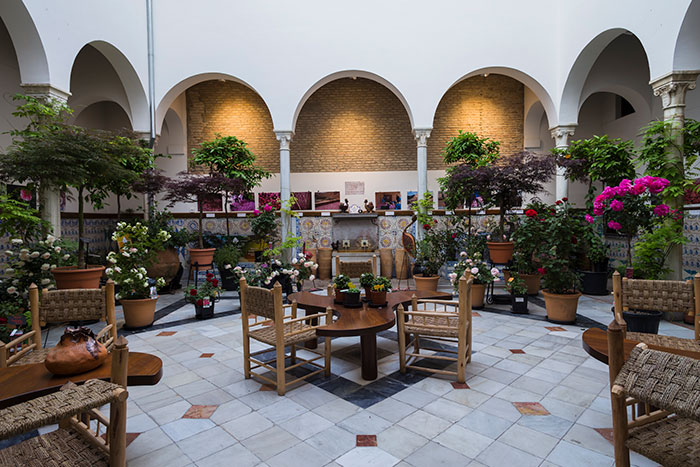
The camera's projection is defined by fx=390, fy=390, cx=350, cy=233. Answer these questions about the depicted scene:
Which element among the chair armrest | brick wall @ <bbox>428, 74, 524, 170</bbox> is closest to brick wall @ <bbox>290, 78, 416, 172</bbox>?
→ brick wall @ <bbox>428, 74, 524, 170</bbox>

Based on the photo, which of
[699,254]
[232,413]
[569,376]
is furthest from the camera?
[699,254]

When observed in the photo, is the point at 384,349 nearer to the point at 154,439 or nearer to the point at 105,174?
the point at 154,439

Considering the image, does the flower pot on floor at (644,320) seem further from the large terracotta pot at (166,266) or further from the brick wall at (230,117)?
the brick wall at (230,117)

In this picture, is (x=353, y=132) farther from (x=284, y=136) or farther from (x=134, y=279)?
(x=134, y=279)

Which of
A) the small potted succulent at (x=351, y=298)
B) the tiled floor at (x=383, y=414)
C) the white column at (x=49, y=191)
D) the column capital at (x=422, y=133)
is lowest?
the tiled floor at (x=383, y=414)

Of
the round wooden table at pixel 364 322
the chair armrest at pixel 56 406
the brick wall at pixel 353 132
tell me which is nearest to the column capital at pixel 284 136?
the brick wall at pixel 353 132

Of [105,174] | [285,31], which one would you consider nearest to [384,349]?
[105,174]

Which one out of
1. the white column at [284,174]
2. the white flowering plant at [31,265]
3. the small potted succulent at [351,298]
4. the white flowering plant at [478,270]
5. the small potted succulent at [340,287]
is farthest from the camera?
the white column at [284,174]

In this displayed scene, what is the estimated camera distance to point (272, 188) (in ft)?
36.9

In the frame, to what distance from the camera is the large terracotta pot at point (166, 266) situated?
7.54m

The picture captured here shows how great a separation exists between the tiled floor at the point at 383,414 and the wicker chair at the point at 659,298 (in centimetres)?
67

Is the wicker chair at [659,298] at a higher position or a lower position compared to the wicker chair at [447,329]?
higher

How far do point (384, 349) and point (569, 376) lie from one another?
1.80 meters

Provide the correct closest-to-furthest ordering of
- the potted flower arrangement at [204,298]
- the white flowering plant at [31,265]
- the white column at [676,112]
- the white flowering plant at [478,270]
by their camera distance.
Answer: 1. the white flowering plant at [31,265]
2. the white column at [676,112]
3. the potted flower arrangement at [204,298]
4. the white flowering plant at [478,270]
